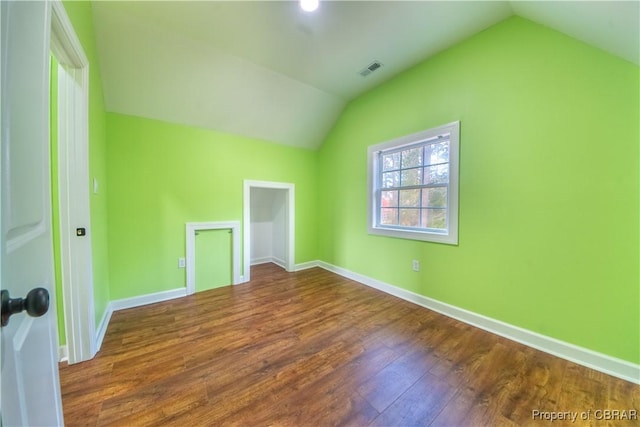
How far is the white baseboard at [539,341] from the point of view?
4.94ft

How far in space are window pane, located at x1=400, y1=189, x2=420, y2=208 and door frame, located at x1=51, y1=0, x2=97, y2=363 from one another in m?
2.99

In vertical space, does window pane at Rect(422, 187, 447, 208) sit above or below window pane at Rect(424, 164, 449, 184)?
below

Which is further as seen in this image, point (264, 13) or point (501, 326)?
point (501, 326)

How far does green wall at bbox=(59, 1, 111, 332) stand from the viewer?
164cm

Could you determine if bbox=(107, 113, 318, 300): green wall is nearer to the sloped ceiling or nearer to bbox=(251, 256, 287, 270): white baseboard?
the sloped ceiling

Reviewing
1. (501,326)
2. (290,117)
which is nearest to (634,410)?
(501,326)

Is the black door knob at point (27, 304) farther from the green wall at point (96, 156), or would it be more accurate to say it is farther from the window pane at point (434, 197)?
the window pane at point (434, 197)

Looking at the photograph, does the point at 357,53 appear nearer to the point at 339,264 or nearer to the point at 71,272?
the point at 339,264

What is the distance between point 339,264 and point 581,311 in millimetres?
2579

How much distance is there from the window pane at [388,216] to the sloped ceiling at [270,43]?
165cm

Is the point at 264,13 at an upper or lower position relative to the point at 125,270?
upper

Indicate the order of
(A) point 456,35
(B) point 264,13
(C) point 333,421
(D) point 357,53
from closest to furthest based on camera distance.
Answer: (C) point 333,421 → (B) point 264,13 → (A) point 456,35 → (D) point 357,53

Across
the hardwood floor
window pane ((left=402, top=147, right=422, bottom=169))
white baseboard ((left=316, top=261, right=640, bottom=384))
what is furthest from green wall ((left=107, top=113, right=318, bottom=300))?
white baseboard ((left=316, top=261, right=640, bottom=384))

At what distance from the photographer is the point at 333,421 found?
47.8 inches
